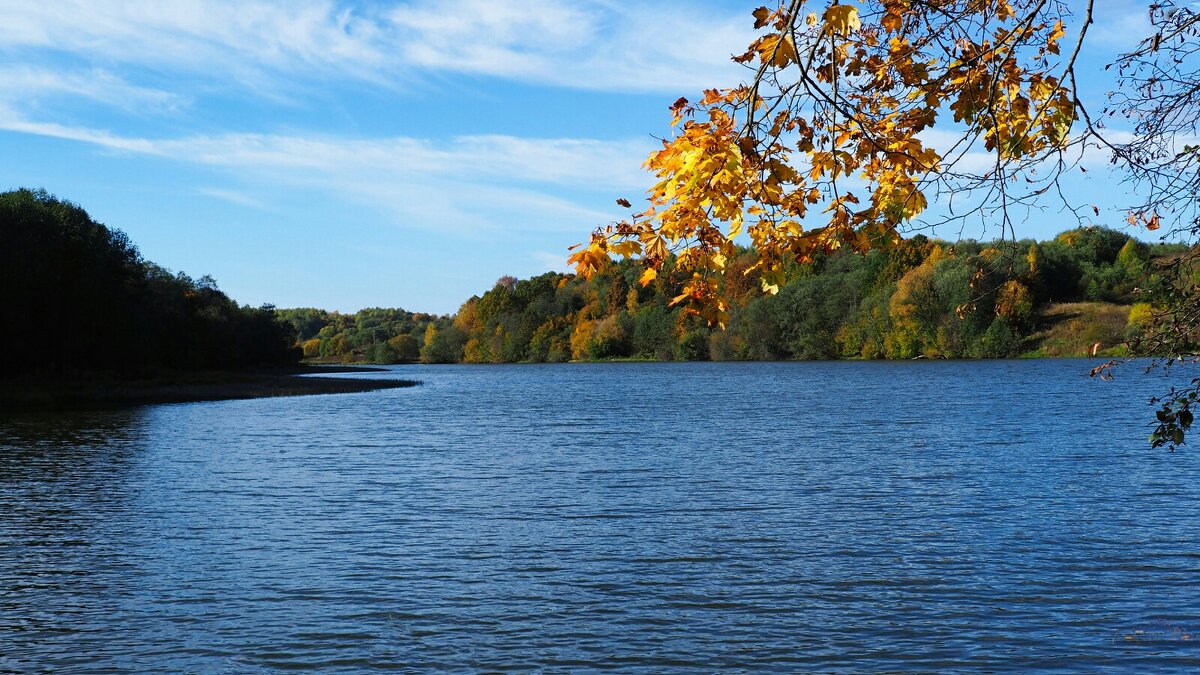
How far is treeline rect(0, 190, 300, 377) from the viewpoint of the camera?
62.3 meters

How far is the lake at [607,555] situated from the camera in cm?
1256

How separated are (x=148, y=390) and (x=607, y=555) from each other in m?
64.1

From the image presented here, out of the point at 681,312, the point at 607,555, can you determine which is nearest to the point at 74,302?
the point at 681,312

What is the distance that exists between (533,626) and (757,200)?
7889 millimetres

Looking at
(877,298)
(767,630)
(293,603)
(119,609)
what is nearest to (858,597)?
(767,630)

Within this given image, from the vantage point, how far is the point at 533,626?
13.5 metres

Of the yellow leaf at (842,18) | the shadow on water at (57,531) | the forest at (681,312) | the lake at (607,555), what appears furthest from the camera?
the forest at (681,312)

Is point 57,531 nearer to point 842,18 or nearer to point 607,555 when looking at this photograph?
point 607,555

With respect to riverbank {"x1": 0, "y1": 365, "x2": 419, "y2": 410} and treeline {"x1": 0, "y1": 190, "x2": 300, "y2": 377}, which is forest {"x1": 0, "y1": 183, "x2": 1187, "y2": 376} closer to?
treeline {"x1": 0, "y1": 190, "x2": 300, "y2": 377}

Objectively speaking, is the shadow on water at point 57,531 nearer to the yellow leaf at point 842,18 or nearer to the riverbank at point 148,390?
the yellow leaf at point 842,18

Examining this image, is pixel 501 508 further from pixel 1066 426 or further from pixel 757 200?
pixel 1066 426

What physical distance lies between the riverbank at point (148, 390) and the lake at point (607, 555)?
90.5 ft

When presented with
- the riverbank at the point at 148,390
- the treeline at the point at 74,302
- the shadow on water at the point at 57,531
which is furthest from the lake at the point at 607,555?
the treeline at the point at 74,302

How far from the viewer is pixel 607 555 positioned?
17547 millimetres
